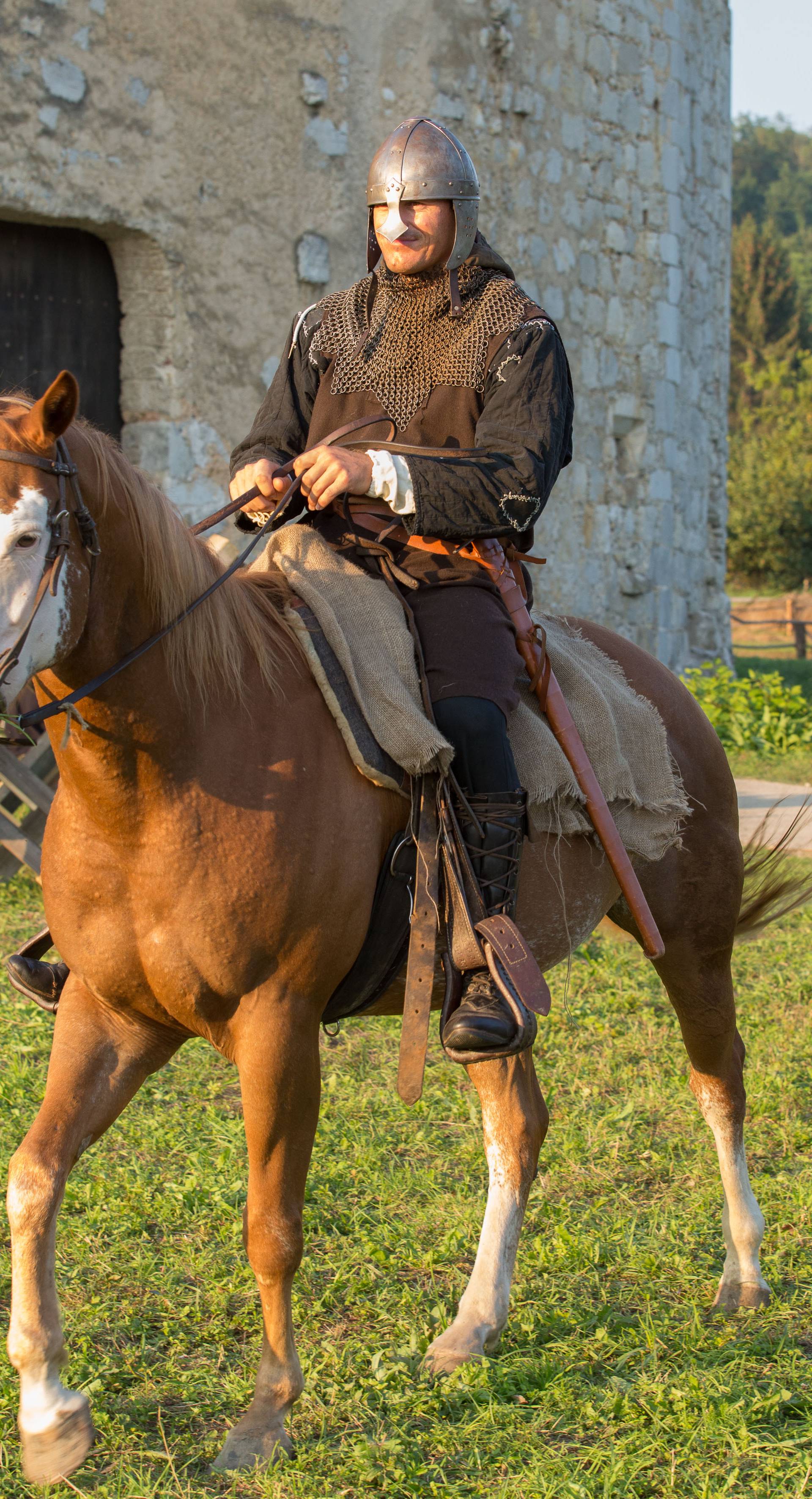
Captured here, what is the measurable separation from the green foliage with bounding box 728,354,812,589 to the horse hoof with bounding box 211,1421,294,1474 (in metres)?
28.8

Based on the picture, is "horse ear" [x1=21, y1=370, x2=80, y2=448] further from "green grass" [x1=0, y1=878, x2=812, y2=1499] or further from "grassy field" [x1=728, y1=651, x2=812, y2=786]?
"grassy field" [x1=728, y1=651, x2=812, y2=786]

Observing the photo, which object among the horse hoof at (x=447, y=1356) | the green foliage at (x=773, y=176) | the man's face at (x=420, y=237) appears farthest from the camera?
the green foliage at (x=773, y=176)

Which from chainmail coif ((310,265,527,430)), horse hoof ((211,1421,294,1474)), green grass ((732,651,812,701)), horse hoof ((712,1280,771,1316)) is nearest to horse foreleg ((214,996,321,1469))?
horse hoof ((211,1421,294,1474))

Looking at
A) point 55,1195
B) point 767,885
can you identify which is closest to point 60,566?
point 55,1195

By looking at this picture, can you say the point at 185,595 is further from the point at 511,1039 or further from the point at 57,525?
the point at 511,1039

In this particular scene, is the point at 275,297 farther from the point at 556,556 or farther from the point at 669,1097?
the point at 669,1097

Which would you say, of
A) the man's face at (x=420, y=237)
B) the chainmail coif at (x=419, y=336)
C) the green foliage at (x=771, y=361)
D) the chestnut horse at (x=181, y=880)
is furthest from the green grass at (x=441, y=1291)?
the green foliage at (x=771, y=361)

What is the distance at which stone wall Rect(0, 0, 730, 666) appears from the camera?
756 cm

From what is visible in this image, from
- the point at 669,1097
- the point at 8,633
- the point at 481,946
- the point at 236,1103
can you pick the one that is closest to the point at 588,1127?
the point at 669,1097

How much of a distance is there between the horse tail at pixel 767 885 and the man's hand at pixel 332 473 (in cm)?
188

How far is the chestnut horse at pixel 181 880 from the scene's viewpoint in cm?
260

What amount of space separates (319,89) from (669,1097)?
662 centimetres

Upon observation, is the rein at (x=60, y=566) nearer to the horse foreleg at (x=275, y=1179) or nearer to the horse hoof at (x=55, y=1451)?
the horse foreleg at (x=275, y=1179)

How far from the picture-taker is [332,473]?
2.91 m
